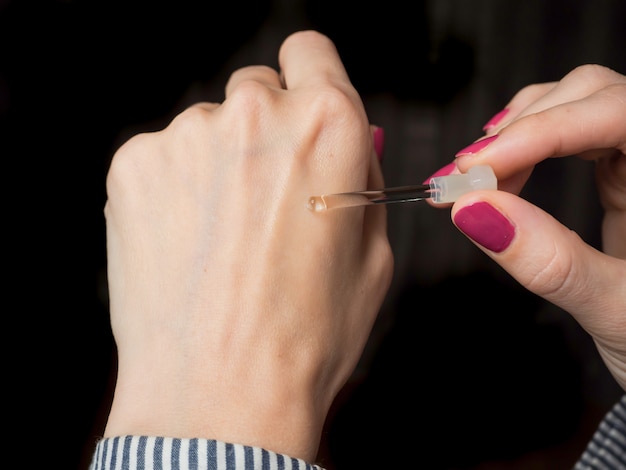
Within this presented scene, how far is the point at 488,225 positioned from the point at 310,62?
0.27 metres

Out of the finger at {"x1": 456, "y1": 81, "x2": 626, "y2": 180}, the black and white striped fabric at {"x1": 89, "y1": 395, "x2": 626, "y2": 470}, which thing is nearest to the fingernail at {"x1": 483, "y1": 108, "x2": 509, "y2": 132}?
the finger at {"x1": 456, "y1": 81, "x2": 626, "y2": 180}

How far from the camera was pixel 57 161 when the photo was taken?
78 centimetres

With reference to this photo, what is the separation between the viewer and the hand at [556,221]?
0.51 meters

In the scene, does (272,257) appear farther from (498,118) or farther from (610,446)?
(610,446)

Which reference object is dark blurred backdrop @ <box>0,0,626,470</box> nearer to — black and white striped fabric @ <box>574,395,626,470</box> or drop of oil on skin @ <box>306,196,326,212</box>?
black and white striped fabric @ <box>574,395,626,470</box>

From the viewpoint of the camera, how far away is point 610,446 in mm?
730

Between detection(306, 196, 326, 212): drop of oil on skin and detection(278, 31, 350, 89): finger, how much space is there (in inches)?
5.2

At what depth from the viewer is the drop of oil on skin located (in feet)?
1.88

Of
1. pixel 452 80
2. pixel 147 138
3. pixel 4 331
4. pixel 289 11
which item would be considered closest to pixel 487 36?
pixel 452 80

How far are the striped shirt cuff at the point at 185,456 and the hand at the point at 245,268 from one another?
26 millimetres

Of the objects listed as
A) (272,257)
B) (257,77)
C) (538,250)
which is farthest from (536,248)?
(257,77)

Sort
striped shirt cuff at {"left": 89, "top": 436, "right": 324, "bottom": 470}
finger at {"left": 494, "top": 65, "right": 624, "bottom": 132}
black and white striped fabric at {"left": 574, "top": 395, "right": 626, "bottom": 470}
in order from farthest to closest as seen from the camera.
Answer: black and white striped fabric at {"left": 574, "top": 395, "right": 626, "bottom": 470}
finger at {"left": 494, "top": 65, "right": 624, "bottom": 132}
striped shirt cuff at {"left": 89, "top": 436, "right": 324, "bottom": 470}

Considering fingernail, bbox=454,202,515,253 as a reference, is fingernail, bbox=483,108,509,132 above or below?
above

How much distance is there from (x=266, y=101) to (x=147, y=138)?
0.39 feet
